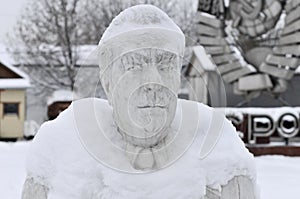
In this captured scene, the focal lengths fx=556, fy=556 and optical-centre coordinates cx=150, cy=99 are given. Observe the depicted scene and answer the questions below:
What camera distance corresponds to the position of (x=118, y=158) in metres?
1.84

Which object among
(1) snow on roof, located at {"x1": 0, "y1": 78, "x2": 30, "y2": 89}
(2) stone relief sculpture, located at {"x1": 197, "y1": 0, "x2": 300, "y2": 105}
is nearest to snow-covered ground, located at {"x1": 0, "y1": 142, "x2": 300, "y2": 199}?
(2) stone relief sculpture, located at {"x1": 197, "y1": 0, "x2": 300, "y2": 105}

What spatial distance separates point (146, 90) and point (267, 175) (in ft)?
23.2

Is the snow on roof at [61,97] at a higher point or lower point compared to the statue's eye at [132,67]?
lower

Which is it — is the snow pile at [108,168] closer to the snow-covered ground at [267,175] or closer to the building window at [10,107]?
the snow-covered ground at [267,175]

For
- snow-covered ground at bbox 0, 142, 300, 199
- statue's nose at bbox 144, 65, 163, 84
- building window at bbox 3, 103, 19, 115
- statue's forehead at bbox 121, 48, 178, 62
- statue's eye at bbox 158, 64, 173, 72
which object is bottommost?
building window at bbox 3, 103, 19, 115

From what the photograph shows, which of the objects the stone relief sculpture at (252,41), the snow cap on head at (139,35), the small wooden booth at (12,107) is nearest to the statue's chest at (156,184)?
the snow cap on head at (139,35)

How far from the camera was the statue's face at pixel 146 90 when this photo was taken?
1.74 metres

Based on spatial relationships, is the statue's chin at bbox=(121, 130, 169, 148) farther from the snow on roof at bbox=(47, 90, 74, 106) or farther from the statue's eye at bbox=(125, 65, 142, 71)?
the snow on roof at bbox=(47, 90, 74, 106)

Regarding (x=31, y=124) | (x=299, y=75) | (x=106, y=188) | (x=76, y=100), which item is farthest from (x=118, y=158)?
(x=299, y=75)

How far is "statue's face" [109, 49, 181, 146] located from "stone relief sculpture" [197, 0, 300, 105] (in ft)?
29.2

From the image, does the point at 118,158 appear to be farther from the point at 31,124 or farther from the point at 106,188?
the point at 31,124

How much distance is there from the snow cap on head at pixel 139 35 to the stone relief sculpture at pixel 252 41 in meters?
8.86

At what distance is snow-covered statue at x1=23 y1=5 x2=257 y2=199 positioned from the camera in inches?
69.2

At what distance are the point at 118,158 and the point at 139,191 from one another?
133mm
